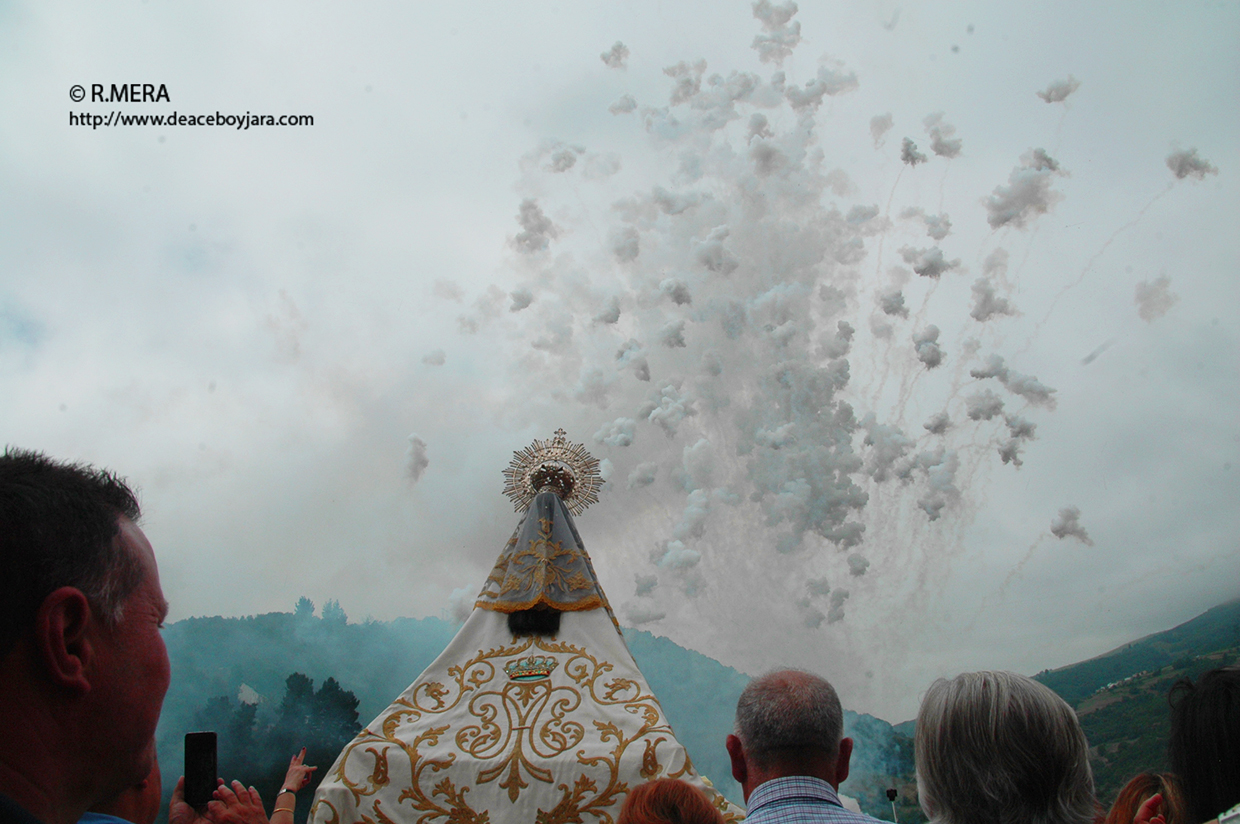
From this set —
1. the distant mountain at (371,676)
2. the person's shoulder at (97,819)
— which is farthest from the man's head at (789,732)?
the distant mountain at (371,676)

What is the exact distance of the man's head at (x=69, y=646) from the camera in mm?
881

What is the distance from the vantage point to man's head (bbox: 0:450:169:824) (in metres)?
0.88

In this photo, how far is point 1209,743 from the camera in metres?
1.92

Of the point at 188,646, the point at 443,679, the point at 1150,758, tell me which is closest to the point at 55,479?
the point at 443,679

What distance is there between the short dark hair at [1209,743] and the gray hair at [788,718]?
915mm

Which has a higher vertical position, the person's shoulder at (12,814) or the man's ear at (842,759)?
the person's shoulder at (12,814)

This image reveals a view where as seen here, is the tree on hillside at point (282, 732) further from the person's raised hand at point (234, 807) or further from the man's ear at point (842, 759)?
the man's ear at point (842, 759)

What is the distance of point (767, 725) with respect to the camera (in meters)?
2.30

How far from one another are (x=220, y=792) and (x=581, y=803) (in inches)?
82.8

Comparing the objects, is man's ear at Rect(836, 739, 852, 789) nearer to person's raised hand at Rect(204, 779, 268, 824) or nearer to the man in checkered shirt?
the man in checkered shirt

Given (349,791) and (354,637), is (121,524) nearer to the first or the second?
(349,791)

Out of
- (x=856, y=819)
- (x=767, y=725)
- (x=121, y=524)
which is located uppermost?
(x=121, y=524)

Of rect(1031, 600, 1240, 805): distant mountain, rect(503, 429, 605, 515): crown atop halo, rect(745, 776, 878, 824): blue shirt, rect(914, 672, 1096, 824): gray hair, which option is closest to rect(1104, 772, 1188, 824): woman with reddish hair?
rect(914, 672, 1096, 824): gray hair

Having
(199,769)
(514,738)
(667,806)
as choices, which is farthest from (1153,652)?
(199,769)
